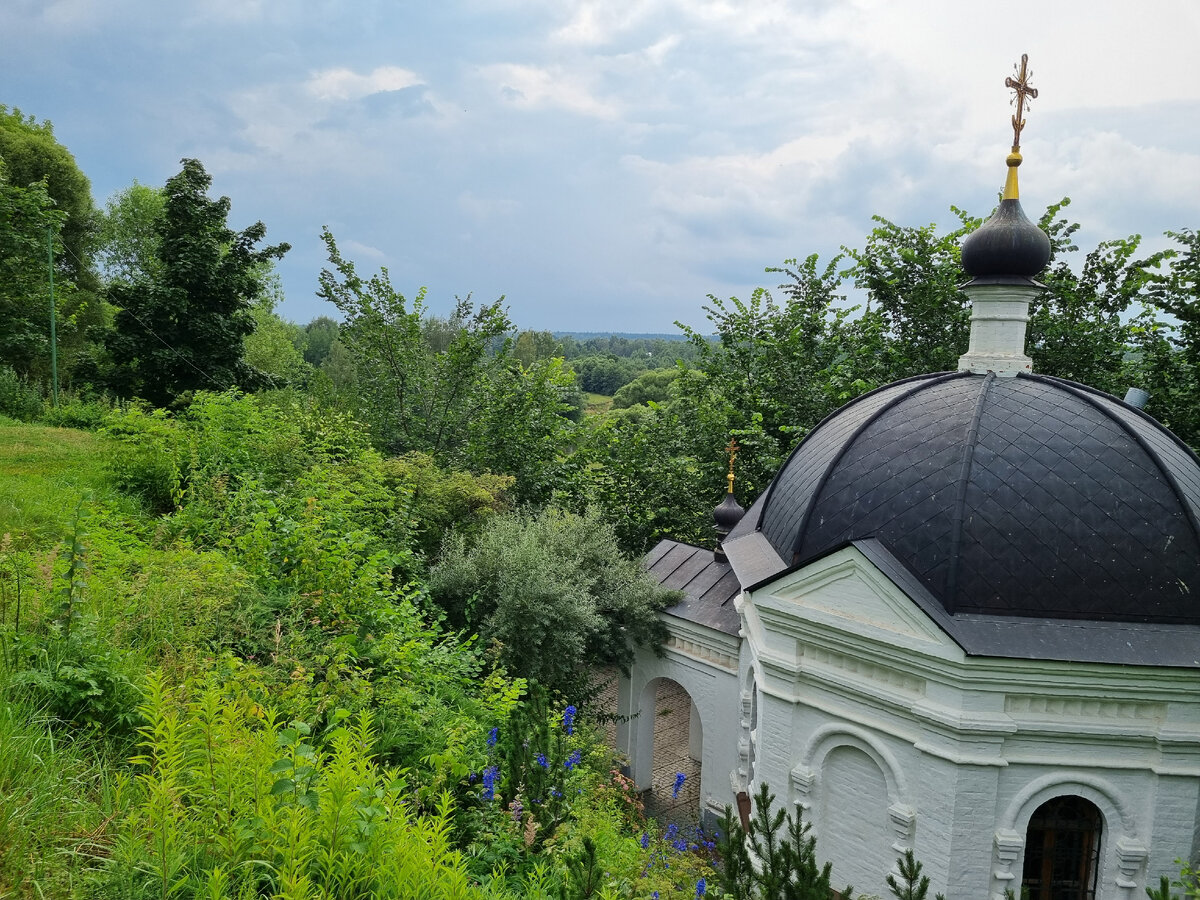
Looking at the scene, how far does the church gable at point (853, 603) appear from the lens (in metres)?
7.80

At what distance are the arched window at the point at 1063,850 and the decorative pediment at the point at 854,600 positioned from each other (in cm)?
246

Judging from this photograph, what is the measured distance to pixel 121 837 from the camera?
315 centimetres


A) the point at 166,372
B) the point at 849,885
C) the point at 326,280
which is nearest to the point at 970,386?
the point at 849,885

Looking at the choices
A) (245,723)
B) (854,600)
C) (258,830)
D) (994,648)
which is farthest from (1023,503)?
(258,830)

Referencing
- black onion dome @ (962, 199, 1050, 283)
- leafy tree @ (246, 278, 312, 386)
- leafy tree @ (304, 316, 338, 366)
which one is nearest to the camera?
black onion dome @ (962, 199, 1050, 283)

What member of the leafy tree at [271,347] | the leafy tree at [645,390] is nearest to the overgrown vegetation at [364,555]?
the leafy tree at [271,347]

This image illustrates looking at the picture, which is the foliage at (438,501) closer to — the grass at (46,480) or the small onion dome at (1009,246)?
the grass at (46,480)

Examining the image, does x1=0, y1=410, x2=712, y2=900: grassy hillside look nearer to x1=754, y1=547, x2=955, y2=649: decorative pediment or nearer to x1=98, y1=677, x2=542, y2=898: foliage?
x1=98, y1=677, x2=542, y2=898: foliage

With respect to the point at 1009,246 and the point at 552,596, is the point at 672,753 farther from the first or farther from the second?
the point at 1009,246

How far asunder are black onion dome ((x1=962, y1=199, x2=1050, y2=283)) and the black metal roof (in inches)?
241

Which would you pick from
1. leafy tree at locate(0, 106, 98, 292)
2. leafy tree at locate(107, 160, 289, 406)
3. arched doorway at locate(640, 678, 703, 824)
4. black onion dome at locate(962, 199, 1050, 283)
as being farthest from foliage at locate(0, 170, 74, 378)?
black onion dome at locate(962, 199, 1050, 283)

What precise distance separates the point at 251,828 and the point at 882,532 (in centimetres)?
730

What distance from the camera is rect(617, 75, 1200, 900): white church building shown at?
25.0 feet

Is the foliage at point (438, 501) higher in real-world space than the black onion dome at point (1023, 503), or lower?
lower
